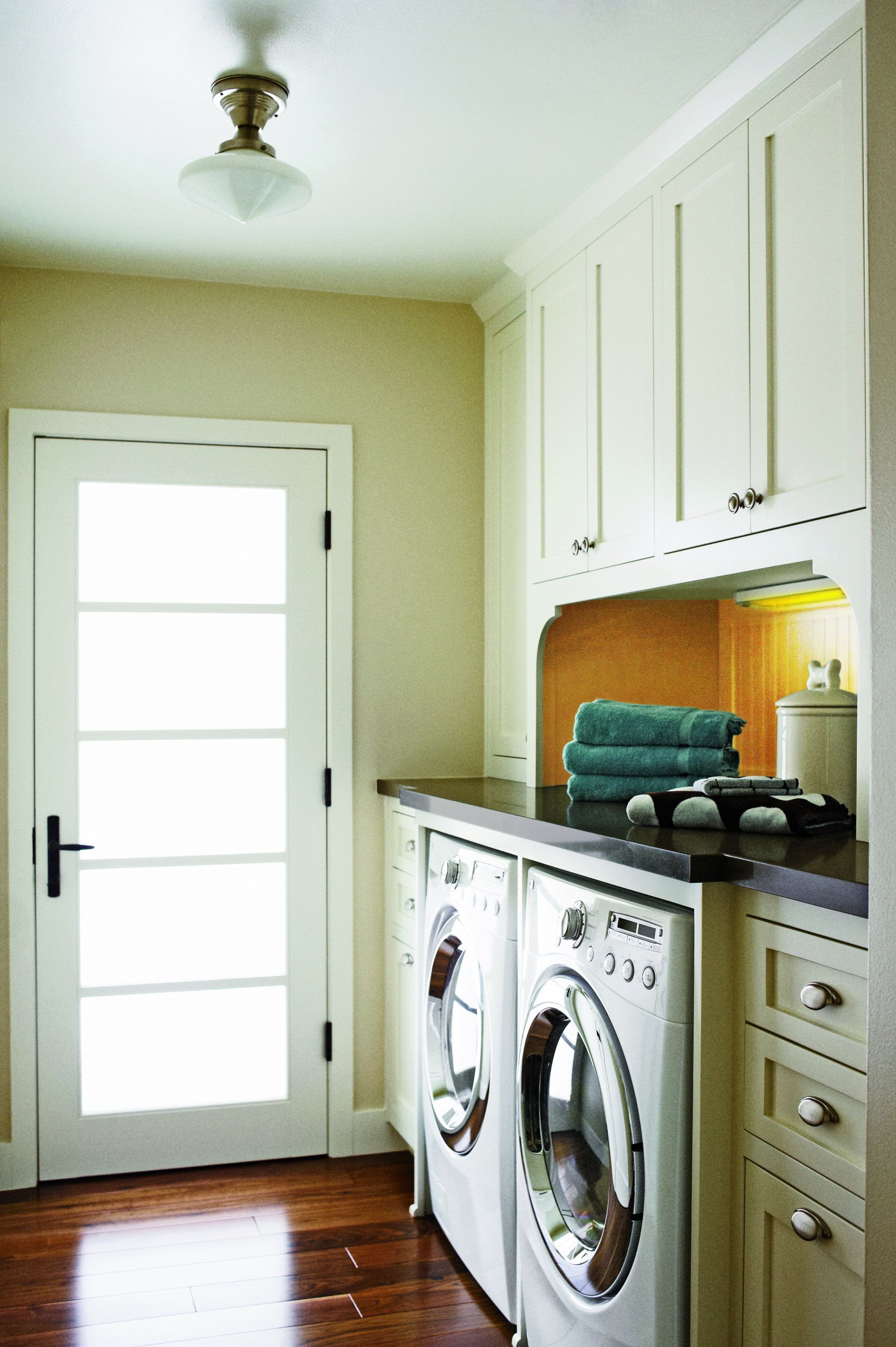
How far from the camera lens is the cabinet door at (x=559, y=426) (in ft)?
8.52

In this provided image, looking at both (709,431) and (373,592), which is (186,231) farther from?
(709,431)

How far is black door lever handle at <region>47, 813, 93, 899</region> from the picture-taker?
3.01 m

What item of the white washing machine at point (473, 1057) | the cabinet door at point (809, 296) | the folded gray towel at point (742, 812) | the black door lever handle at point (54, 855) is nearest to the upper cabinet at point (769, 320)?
the cabinet door at point (809, 296)

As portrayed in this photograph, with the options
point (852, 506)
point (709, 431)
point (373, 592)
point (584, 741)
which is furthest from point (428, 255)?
point (852, 506)

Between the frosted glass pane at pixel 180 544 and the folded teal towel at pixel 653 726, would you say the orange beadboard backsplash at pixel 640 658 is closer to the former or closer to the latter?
the folded teal towel at pixel 653 726

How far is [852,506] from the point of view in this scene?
170 centimetres

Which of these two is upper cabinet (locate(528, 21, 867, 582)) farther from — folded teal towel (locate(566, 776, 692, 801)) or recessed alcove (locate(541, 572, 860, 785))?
folded teal towel (locate(566, 776, 692, 801))

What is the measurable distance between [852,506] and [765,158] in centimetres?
66

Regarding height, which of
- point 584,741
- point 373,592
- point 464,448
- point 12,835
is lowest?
point 12,835

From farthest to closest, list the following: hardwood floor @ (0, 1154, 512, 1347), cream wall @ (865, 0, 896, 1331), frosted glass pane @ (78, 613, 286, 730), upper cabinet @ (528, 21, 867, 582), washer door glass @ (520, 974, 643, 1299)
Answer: frosted glass pane @ (78, 613, 286, 730), hardwood floor @ (0, 1154, 512, 1347), upper cabinet @ (528, 21, 867, 582), washer door glass @ (520, 974, 643, 1299), cream wall @ (865, 0, 896, 1331)

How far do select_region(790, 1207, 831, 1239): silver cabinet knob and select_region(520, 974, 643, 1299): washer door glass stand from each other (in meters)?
0.27

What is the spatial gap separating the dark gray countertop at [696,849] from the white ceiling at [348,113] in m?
1.36

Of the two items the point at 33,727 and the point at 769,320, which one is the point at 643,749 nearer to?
the point at 769,320

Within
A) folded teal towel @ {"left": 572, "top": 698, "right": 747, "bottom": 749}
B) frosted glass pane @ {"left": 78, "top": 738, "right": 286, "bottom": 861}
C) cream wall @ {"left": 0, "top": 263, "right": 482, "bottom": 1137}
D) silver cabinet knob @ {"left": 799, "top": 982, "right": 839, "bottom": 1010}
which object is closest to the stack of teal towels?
folded teal towel @ {"left": 572, "top": 698, "right": 747, "bottom": 749}
